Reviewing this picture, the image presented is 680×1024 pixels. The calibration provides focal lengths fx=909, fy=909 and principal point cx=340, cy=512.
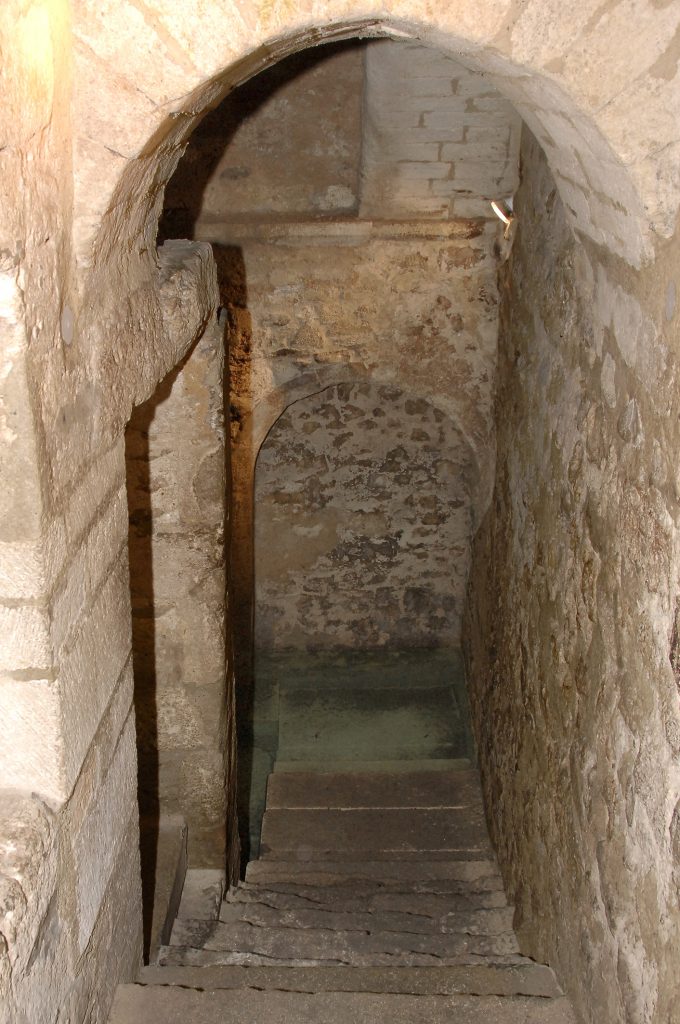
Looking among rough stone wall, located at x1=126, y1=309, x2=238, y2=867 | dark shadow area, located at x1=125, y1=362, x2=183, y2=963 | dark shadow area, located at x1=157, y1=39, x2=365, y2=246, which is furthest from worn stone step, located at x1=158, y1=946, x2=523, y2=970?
dark shadow area, located at x1=157, y1=39, x2=365, y2=246

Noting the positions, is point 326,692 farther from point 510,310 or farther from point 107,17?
point 107,17

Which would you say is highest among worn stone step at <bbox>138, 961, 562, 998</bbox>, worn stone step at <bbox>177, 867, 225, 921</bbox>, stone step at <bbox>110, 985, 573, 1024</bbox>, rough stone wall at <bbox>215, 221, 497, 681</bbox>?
rough stone wall at <bbox>215, 221, 497, 681</bbox>

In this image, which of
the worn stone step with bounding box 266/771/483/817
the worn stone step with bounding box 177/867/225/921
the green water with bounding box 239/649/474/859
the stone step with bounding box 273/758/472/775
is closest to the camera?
the worn stone step with bounding box 177/867/225/921

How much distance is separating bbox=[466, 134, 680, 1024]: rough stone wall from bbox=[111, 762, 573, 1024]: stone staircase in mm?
232

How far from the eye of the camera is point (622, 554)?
8.17 ft

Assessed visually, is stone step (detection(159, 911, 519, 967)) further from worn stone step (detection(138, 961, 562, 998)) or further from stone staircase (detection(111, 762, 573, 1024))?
worn stone step (detection(138, 961, 562, 998))

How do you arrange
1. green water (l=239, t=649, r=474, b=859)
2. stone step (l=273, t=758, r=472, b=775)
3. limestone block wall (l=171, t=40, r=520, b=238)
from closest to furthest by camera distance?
limestone block wall (l=171, t=40, r=520, b=238) → stone step (l=273, t=758, r=472, b=775) → green water (l=239, t=649, r=474, b=859)

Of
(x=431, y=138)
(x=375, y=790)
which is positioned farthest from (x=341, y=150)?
(x=375, y=790)

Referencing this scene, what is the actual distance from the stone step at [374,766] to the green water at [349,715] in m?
0.01

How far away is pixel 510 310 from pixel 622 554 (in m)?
2.86

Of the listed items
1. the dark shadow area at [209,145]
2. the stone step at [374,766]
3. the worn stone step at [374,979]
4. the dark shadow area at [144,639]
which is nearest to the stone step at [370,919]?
the dark shadow area at [144,639]

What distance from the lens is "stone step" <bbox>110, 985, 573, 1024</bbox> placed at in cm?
258

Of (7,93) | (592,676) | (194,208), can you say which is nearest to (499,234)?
(194,208)

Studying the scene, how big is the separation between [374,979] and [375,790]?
2356 mm
